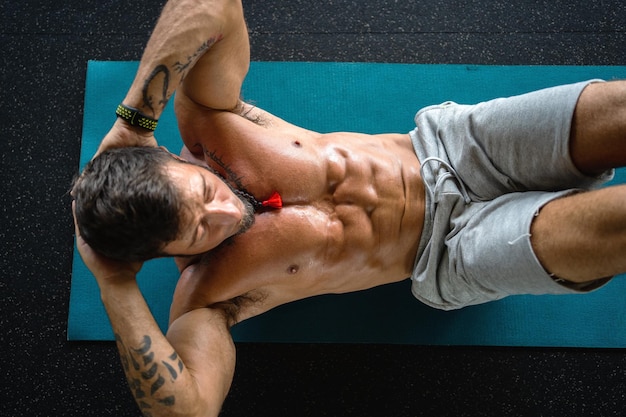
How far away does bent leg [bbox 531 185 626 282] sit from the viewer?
89 centimetres

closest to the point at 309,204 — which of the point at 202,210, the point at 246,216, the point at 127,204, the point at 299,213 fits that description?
the point at 299,213

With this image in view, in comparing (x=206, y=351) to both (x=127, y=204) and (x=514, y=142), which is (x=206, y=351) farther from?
(x=514, y=142)

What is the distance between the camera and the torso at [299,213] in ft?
3.77

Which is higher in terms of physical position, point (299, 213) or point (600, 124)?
point (600, 124)

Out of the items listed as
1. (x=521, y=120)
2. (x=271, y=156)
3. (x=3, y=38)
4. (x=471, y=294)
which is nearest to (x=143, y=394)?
(x=271, y=156)

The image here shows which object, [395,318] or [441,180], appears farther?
[395,318]

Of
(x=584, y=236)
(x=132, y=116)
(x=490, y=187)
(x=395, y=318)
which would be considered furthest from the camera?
(x=395, y=318)

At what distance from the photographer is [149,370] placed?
1006mm

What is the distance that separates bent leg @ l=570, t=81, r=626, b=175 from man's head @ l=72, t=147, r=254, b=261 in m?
0.63

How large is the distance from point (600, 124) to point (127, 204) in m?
0.83

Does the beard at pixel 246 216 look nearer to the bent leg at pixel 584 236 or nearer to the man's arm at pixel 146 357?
the man's arm at pixel 146 357

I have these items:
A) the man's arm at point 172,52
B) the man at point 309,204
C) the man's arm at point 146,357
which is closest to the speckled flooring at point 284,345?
the man at point 309,204

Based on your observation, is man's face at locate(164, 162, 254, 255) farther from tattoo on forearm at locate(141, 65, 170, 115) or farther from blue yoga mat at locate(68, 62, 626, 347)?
blue yoga mat at locate(68, 62, 626, 347)

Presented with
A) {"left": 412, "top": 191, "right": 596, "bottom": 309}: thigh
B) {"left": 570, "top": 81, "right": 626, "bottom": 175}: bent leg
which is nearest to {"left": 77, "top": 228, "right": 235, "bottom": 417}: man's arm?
{"left": 412, "top": 191, "right": 596, "bottom": 309}: thigh
